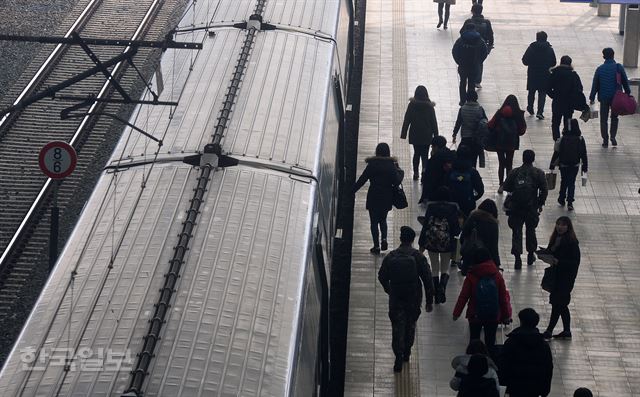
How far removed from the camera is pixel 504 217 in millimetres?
15859

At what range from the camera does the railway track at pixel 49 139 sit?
14.9m

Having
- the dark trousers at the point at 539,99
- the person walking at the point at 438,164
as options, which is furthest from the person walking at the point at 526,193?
the dark trousers at the point at 539,99

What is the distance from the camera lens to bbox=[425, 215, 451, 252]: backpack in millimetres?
12914

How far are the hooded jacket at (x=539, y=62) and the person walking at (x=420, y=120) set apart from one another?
3038 mm

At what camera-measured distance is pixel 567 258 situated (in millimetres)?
12023

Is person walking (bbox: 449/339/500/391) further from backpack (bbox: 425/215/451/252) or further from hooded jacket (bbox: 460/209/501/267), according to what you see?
backpack (bbox: 425/215/451/252)

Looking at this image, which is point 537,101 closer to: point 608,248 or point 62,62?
point 608,248

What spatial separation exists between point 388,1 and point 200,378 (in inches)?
768

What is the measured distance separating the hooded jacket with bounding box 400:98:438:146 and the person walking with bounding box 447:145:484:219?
2.10 m

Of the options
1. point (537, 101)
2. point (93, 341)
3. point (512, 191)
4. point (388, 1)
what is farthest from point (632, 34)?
point (93, 341)

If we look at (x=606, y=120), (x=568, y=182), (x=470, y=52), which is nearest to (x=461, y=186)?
(x=568, y=182)

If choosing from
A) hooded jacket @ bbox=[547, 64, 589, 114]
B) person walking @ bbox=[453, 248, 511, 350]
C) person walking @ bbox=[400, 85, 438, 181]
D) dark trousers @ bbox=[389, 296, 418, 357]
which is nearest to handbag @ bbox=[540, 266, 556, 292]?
person walking @ bbox=[453, 248, 511, 350]

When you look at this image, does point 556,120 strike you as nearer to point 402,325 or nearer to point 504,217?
point 504,217

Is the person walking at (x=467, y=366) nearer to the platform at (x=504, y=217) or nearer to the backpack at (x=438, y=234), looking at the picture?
the platform at (x=504, y=217)
